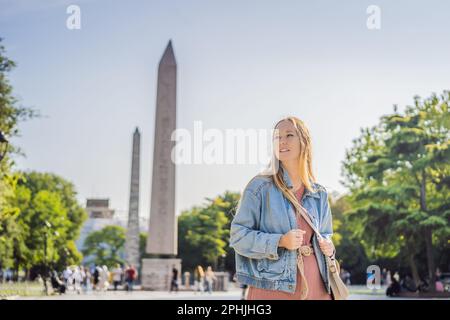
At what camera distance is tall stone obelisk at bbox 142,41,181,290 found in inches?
1200

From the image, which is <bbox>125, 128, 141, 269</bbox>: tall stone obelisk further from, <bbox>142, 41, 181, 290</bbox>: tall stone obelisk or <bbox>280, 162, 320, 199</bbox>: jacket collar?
<bbox>280, 162, 320, 199</bbox>: jacket collar

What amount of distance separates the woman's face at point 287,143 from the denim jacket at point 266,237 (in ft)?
0.36

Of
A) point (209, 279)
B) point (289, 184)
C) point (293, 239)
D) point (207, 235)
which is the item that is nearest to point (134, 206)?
point (207, 235)

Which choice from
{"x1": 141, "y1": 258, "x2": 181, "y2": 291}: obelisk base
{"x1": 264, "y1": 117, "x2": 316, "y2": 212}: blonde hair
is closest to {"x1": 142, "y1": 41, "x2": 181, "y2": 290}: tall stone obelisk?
{"x1": 141, "y1": 258, "x2": 181, "y2": 291}: obelisk base

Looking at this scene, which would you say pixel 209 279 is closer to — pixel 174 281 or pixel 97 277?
pixel 174 281

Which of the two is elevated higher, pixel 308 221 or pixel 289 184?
pixel 289 184

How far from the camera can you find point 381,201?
1410 inches

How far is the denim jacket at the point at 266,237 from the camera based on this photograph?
2928 millimetres

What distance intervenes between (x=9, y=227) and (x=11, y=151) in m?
8.96

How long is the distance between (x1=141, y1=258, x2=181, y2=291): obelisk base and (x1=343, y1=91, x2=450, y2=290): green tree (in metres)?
9.04

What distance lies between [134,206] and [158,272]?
1656 cm

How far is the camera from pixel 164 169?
3059cm
